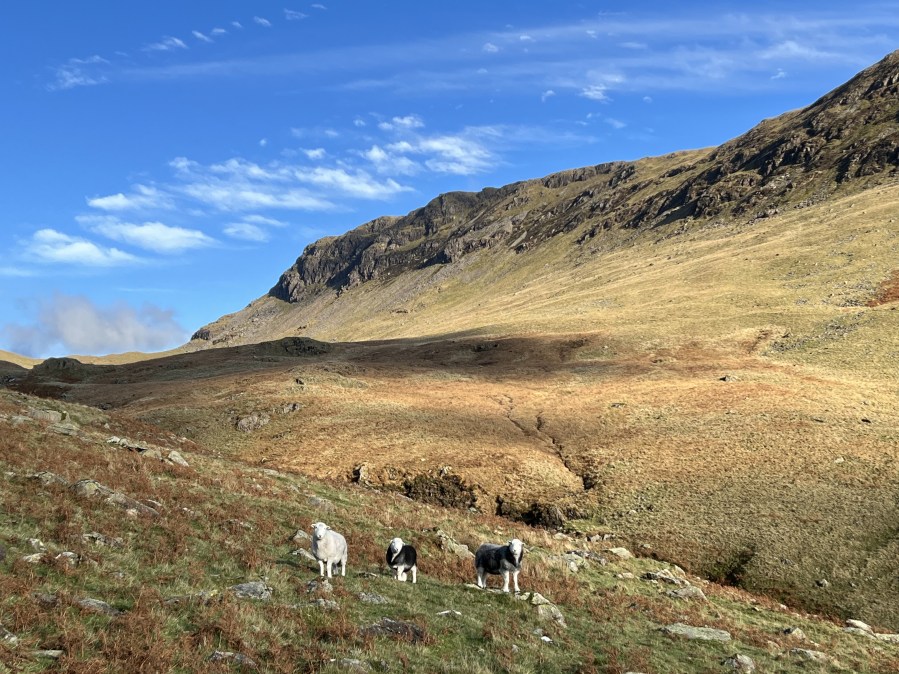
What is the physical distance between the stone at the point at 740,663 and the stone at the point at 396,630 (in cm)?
748

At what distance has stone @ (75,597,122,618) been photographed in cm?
966

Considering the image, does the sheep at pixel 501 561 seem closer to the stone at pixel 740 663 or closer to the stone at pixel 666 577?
the stone at pixel 740 663

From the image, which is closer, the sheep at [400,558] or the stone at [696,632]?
the stone at [696,632]

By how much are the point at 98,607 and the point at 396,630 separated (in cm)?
550

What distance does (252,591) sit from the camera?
1242cm

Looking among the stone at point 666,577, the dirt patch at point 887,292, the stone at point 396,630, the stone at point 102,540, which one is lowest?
the stone at point 666,577

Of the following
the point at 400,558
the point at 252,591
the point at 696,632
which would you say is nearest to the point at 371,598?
the point at 400,558

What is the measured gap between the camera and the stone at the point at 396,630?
1131 centimetres

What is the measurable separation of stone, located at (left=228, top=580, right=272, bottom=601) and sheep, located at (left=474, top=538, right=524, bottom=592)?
6.89 metres

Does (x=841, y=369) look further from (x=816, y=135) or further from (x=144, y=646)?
(x=816, y=135)

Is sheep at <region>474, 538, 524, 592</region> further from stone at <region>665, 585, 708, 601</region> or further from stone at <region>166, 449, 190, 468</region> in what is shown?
stone at <region>166, 449, 190, 468</region>

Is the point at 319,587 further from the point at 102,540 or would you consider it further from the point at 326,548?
the point at 102,540

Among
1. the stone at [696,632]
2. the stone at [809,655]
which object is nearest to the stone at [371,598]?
the stone at [696,632]

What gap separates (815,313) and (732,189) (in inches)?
5339
